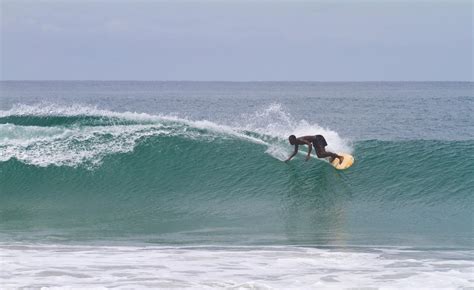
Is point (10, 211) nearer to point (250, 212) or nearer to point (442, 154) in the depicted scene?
point (250, 212)

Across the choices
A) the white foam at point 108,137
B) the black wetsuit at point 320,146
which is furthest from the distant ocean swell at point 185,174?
the black wetsuit at point 320,146

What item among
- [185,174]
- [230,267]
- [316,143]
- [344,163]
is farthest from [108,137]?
[230,267]

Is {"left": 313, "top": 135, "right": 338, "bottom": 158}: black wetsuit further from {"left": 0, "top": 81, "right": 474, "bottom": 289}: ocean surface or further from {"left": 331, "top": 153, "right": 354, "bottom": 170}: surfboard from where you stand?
{"left": 0, "top": 81, "right": 474, "bottom": 289}: ocean surface

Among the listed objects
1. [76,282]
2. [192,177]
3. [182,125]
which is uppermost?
[182,125]

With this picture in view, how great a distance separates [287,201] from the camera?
13742 mm

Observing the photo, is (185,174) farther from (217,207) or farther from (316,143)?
(316,143)

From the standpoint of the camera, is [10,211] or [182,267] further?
[10,211]

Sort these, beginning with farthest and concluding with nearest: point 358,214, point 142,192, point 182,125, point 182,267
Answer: point 182,125, point 142,192, point 358,214, point 182,267

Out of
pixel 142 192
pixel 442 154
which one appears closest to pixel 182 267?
pixel 142 192

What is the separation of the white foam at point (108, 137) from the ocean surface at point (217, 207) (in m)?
0.04

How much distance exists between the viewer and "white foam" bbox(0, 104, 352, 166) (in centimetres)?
1677

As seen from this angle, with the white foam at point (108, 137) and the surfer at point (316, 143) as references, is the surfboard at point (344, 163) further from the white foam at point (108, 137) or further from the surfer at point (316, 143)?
the white foam at point (108, 137)

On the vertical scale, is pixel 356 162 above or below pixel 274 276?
above

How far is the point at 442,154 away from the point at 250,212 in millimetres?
5963
